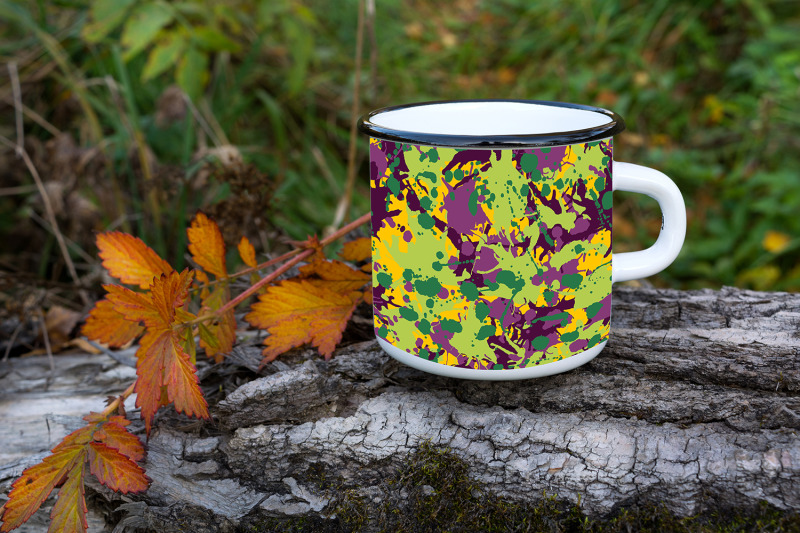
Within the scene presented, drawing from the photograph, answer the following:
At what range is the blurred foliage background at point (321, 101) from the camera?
2170 millimetres

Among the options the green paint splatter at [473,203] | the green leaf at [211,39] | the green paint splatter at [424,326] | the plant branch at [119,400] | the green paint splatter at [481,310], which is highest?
the green leaf at [211,39]

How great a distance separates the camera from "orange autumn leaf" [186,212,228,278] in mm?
1265

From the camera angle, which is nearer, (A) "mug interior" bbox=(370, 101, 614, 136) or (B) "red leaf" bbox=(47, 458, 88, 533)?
(B) "red leaf" bbox=(47, 458, 88, 533)

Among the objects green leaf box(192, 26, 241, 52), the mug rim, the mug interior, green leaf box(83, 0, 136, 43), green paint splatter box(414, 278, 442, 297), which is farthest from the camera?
green leaf box(192, 26, 241, 52)

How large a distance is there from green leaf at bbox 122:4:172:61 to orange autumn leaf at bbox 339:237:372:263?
3.91 feet

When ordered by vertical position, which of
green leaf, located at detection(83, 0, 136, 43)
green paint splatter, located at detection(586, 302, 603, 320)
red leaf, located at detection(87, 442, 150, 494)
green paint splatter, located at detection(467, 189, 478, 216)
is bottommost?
red leaf, located at detection(87, 442, 150, 494)

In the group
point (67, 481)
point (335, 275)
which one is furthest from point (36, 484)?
point (335, 275)

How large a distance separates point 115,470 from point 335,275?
1.80 ft

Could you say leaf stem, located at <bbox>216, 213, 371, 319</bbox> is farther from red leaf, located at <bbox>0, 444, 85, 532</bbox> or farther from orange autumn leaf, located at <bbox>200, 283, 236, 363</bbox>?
red leaf, located at <bbox>0, 444, 85, 532</bbox>

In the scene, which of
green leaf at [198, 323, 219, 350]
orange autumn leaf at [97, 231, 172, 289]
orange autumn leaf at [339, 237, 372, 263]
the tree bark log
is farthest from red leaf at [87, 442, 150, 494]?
orange autumn leaf at [339, 237, 372, 263]

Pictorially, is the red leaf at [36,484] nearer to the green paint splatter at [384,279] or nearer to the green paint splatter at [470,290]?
the green paint splatter at [384,279]

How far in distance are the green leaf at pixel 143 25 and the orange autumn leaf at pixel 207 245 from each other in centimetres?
110

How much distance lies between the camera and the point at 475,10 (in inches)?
194

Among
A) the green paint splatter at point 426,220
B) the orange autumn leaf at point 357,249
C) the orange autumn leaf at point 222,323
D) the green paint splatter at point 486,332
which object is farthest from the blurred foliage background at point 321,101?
the green paint splatter at point 486,332
